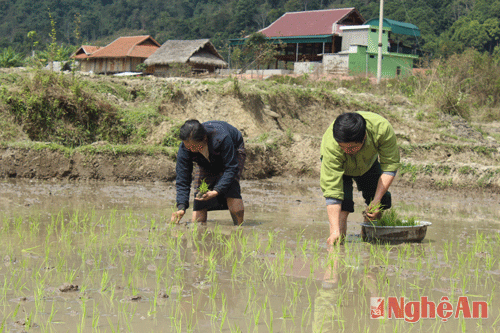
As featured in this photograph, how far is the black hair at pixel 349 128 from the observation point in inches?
131

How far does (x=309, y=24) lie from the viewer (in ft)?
103

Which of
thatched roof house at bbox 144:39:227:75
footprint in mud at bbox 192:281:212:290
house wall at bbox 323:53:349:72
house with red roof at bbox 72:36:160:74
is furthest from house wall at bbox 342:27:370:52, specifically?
footprint in mud at bbox 192:281:212:290

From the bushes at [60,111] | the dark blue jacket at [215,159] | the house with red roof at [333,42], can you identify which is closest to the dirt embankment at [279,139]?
the bushes at [60,111]

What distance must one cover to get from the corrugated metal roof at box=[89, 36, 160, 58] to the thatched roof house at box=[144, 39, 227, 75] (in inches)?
167

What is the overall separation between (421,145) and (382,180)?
7.20 metres

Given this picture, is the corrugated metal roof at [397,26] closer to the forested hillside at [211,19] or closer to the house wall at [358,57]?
the forested hillside at [211,19]

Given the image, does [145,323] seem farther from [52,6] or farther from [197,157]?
[52,6]

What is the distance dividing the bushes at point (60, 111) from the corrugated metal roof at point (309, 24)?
22349 millimetres

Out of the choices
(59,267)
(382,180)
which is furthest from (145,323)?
(382,180)

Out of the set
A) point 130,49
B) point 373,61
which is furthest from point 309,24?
point 130,49

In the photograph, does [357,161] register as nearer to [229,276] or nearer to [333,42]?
[229,276]

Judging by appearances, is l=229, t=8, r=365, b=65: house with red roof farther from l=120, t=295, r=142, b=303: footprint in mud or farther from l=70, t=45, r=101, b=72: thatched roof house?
l=120, t=295, r=142, b=303: footprint in mud

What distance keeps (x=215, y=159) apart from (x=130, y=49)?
26773mm

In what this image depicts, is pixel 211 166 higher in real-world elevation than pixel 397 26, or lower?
lower
